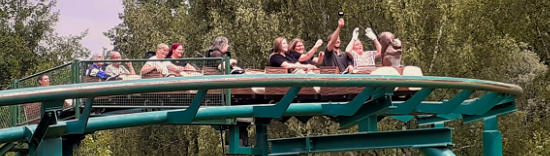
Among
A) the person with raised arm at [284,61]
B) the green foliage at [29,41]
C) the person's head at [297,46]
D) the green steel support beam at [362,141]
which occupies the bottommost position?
the green steel support beam at [362,141]

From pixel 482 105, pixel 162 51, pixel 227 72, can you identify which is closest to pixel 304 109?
pixel 227 72

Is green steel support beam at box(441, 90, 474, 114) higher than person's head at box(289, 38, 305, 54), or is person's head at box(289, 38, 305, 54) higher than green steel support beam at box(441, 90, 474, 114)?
person's head at box(289, 38, 305, 54)

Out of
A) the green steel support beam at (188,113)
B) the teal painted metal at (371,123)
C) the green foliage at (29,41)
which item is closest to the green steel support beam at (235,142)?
the teal painted metal at (371,123)

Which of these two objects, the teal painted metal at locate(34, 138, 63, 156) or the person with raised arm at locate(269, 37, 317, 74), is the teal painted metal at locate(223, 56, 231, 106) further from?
the teal painted metal at locate(34, 138, 63, 156)

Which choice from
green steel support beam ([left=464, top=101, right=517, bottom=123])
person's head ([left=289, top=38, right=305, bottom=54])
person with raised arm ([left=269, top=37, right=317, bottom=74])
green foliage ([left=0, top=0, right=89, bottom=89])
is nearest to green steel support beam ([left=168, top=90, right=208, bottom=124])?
person with raised arm ([left=269, top=37, right=317, bottom=74])

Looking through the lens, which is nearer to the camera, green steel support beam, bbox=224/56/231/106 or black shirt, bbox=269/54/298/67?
green steel support beam, bbox=224/56/231/106

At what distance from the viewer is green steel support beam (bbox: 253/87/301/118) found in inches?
494

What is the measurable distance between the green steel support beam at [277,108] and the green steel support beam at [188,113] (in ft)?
3.69

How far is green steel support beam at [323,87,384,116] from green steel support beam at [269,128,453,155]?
57cm

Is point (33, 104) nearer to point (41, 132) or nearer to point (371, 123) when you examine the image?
point (41, 132)

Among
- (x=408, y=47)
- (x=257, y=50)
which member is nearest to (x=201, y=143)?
(x=257, y=50)

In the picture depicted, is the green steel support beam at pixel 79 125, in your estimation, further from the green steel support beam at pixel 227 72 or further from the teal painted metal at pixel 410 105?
the teal painted metal at pixel 410 105

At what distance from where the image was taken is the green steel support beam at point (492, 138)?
50.9 feet

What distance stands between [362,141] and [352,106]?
919mm
